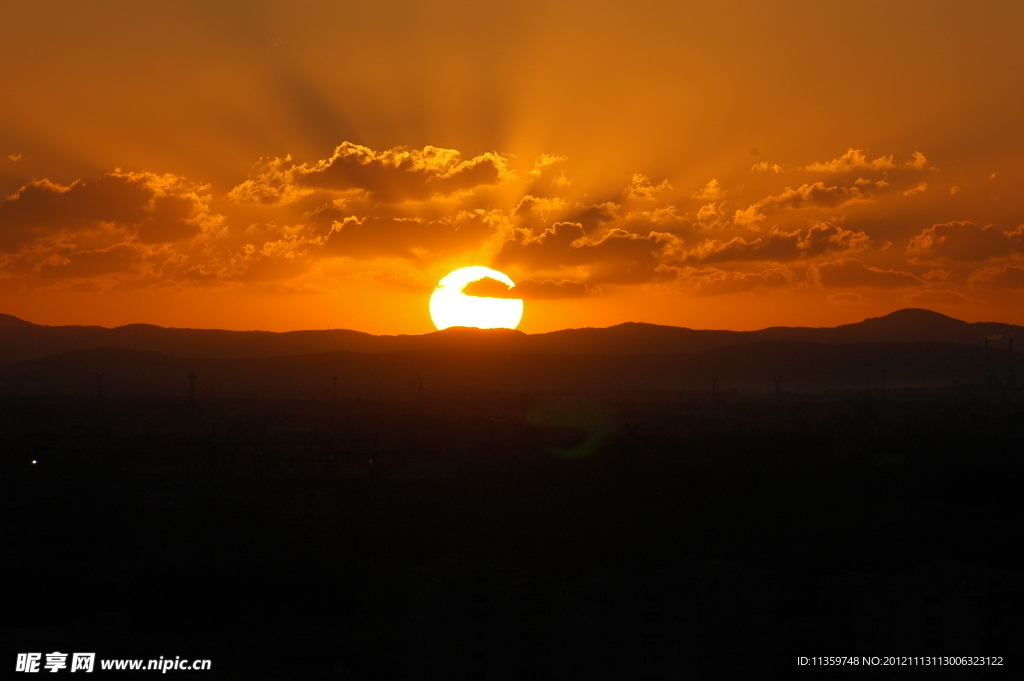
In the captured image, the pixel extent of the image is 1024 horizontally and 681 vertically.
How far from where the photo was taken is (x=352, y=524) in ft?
153

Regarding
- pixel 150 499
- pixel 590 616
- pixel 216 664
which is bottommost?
pixel 216 664

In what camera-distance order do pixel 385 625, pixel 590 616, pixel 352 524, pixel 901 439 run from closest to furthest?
pixel 590 616 < pixel 385 625 < pixel 352 524 < pixel 901 439

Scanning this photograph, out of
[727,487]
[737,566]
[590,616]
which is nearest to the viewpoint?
[590,616]

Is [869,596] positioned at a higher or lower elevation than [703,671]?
higher

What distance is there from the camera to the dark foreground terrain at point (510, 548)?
879 inches

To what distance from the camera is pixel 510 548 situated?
139 feet

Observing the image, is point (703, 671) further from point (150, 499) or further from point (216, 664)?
point (150, 499)

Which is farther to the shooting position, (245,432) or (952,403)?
(952,403)

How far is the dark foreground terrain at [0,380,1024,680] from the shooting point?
22328 millimetres

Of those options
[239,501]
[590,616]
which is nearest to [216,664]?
[590,616]

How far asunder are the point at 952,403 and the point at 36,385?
16156 centimetres

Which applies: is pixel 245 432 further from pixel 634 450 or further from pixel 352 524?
pixel 352 524

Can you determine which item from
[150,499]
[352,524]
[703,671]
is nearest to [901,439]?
[352,524]

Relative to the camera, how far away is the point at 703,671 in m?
22.4
